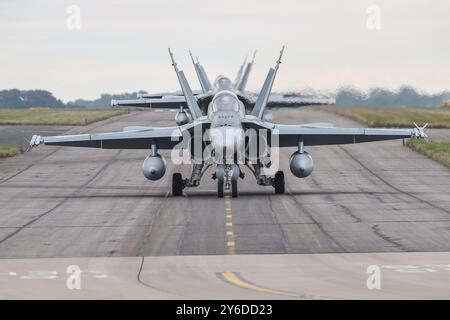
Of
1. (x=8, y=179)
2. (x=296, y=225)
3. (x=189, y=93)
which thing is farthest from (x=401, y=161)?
(x=296, y=225)

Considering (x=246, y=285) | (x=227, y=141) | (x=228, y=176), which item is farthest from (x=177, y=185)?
(x=246, y=285)

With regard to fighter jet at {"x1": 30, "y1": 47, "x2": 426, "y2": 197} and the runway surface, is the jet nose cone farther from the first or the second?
the runway surface

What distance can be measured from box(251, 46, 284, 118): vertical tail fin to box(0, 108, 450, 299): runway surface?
8.44ft

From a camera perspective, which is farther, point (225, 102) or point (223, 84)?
point (223, 84)

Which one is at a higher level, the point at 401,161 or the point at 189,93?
the point at 189,93

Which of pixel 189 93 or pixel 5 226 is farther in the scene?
pixel 189 93

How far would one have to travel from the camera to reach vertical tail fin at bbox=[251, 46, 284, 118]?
125 feet

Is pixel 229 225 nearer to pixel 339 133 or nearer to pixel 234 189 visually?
pixel 234 189

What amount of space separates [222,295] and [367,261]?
5154mm

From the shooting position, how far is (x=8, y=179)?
42.4 m

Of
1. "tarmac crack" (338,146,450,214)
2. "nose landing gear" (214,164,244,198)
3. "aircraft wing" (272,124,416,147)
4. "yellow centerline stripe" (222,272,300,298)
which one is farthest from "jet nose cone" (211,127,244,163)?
"yellow centerline stripe" (222,272,300,298)

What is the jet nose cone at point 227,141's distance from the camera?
32656 millimetres

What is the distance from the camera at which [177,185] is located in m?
35.9

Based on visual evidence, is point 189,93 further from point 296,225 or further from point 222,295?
point 222,295
